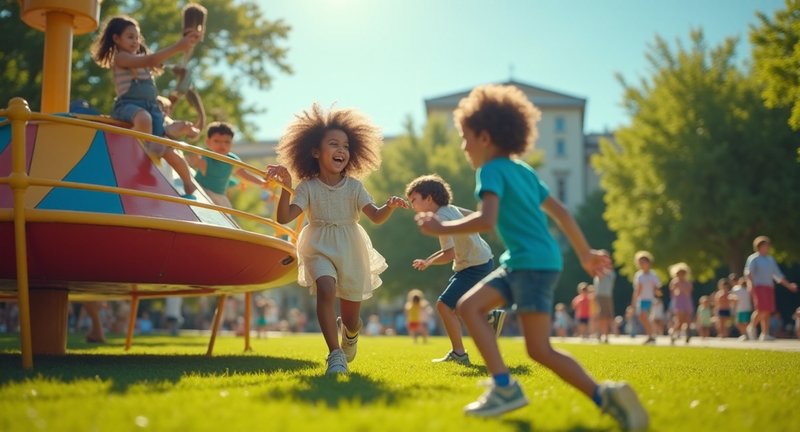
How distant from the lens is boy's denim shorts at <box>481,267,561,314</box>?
A: 4066 millimetres

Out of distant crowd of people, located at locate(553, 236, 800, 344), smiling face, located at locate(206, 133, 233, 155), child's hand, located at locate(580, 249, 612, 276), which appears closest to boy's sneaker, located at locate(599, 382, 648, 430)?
child's hand, located at locate(580, 249, 612, 276)

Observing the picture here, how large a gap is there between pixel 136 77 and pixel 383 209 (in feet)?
9.66

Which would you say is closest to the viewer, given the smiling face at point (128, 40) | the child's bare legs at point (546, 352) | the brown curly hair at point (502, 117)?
the child's bare legs at point (546, 352)

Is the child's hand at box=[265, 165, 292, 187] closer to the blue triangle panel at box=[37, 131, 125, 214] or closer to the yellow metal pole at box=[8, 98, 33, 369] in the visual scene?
the blue triangle panel at box=[37, 131, 125, 214]

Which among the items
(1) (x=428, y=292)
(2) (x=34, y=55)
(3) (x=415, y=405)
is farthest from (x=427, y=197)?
(1) (x=428, y=292)

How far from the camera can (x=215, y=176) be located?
29.8 ft

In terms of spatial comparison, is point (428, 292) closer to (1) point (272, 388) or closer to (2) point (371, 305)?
(2) point (371, 305)

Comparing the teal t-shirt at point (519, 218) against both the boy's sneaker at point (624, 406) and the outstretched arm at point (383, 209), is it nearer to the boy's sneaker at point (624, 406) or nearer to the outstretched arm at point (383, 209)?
the boy's sneaker at point (624, 406)

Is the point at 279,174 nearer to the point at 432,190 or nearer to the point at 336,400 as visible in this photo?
the point at 432,190

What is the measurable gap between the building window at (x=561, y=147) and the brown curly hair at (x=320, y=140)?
65264 mm

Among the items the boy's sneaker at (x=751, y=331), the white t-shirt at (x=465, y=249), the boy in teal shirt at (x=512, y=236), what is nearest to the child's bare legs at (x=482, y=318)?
the boy in teal shirt at (x=512, y=236)

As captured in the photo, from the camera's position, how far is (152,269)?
21.7 ft

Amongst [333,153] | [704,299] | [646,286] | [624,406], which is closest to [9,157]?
[333,153]

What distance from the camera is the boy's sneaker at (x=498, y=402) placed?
3.76m
